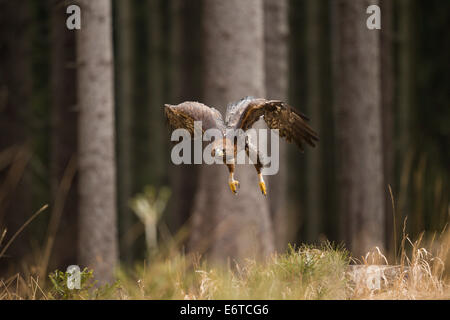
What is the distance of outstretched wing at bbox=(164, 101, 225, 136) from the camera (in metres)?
2.41

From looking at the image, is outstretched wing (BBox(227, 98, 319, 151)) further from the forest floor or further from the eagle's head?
the forest floor

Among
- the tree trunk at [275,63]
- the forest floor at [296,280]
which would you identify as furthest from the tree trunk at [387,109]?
the forest floor at [296,280]

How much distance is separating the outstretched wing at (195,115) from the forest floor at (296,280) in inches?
29.9

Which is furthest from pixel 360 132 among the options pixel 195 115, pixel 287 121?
pixel 195 115

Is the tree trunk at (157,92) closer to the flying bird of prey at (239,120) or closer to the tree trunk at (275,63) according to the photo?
the tree trunk at (275,63)

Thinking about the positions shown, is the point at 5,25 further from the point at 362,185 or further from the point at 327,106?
the point at 327,106

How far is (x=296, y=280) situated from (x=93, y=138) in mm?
2291

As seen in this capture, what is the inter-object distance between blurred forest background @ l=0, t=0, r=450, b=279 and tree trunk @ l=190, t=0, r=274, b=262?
0.01 meters

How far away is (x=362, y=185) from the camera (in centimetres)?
595

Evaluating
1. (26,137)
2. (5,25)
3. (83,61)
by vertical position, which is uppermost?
(5,25)

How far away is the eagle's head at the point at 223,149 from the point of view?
2225 mm

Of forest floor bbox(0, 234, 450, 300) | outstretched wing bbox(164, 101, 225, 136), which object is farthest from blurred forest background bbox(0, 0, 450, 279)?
outstretched wing bbox(164, 101, 225, 136)
